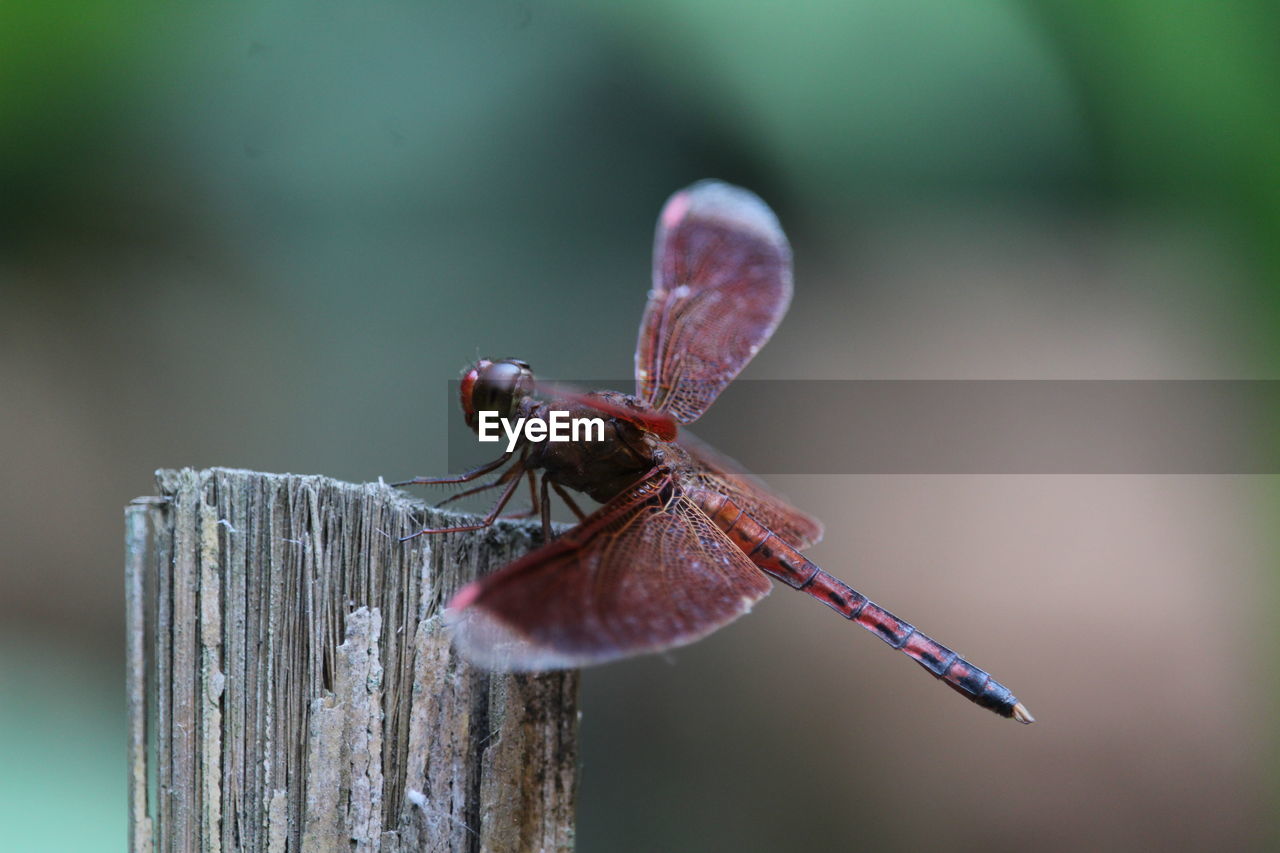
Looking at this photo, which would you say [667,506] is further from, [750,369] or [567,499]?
[750,369]

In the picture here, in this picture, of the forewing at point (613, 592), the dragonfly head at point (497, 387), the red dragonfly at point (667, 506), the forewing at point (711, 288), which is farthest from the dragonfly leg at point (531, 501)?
the forewing at point (711, 288)

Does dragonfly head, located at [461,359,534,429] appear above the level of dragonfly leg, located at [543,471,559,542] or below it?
above

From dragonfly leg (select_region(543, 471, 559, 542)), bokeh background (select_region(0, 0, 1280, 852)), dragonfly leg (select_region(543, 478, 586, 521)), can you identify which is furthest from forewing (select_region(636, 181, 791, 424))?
bokeh background (select_region(0, 0, 1280, 852))

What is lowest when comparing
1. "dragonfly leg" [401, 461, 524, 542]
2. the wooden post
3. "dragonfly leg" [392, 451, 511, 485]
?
the wooden post

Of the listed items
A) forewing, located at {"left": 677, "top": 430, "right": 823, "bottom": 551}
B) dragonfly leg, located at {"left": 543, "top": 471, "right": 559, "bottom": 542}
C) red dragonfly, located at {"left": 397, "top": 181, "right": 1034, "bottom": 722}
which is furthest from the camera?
forewing, located at {"left": 677, "top": 430, "right": 823, "bottom": 551}

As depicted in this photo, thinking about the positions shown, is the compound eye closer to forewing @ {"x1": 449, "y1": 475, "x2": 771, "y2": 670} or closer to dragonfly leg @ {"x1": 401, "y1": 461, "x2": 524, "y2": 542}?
dragonfly leg @ {"x1": 401, "y1": 461, "x2": 524, "y2": 542}

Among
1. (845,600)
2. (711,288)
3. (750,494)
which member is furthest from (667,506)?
(711,288)

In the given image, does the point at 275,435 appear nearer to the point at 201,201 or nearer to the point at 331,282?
the point at 331,282
